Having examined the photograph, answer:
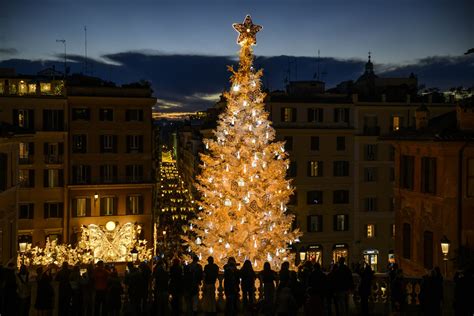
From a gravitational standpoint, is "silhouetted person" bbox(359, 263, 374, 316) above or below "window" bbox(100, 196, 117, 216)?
above

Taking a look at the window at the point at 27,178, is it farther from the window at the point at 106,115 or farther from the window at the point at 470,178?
the window at the point at 470,178

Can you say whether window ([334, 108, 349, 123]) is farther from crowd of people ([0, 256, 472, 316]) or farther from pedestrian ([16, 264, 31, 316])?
pedestrian ([16, 264, 31, 316])

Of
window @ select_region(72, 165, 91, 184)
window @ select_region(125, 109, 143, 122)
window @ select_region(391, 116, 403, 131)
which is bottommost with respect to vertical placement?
window @ select_region(72, 165, 91, 184)

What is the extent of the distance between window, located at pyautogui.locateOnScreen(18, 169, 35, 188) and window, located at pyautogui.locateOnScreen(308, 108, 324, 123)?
83.4 feet

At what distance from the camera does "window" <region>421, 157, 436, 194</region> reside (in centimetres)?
2980

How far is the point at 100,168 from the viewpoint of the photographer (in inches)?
2307

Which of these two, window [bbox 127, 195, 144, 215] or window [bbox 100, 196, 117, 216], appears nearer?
window [bbox 100, 196, 117, 216]

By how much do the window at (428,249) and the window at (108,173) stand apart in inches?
1361

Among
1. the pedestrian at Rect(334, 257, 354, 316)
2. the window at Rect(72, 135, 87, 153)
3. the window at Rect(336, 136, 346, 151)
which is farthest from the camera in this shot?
the window at Rect(336, 136, 346, 151)

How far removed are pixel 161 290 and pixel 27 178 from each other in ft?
133

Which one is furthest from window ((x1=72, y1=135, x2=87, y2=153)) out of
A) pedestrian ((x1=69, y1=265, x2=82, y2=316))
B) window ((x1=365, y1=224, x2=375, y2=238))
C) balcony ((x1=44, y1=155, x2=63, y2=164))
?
pedestrian ((x1=69, y1=265, x2=82, y2=316))

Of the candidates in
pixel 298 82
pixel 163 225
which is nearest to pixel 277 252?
pixel 298 82

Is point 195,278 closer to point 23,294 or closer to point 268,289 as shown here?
point 268,289

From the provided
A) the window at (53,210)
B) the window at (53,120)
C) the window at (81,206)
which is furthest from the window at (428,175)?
the window at (53,120)
